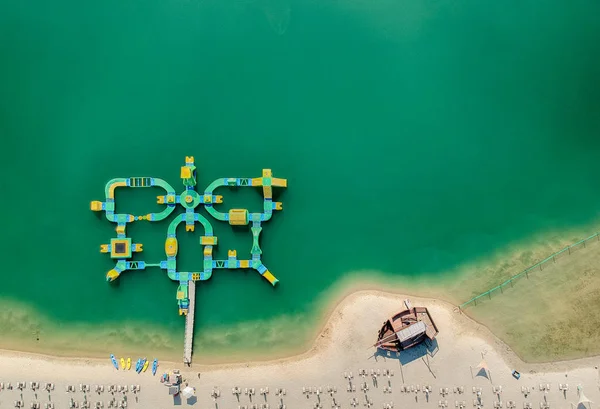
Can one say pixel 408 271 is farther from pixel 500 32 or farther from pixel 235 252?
pixel 500 32

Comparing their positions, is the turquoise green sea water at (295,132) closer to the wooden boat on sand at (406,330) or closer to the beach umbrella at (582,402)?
the wooden boat on sand at (406,330)

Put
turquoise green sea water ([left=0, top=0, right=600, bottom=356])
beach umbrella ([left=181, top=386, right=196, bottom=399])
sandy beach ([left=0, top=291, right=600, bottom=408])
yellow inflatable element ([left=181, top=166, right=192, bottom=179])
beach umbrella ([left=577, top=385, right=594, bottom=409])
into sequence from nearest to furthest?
beach umbrella ([left=577, top=385, right=594, bottom=409]), beach umbrella ([left=181, top=386, right=196, bottom=399]), sandy beach ([left=0, top=291, right=600, bottom=408]), yellow inflatable element ([left=181, top=166, right=192, bottom=179]), turquoise green sea water ([left=0, top=0, right=600, bottom=356])

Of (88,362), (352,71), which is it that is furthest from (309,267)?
(88,362)

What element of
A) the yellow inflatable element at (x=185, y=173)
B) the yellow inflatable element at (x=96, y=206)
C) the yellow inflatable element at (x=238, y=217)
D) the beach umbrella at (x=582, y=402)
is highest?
the yellow inflatable element at (x=185, y=173)

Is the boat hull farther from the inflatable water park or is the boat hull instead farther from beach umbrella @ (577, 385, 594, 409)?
beach umbrella @ (577, 385, 594, 409)

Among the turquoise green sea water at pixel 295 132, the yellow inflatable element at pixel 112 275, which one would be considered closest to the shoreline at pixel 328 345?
the turquoise green sea water at pixel 295 132

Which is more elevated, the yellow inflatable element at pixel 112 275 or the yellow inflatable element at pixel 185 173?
the yellow inflatable element at pixel 185 173

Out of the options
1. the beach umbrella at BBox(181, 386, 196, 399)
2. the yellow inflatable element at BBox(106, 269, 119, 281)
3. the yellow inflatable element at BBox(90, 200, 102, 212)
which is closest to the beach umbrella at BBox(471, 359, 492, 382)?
the beach umbrella at BBox(181, 386, 196, 399)
